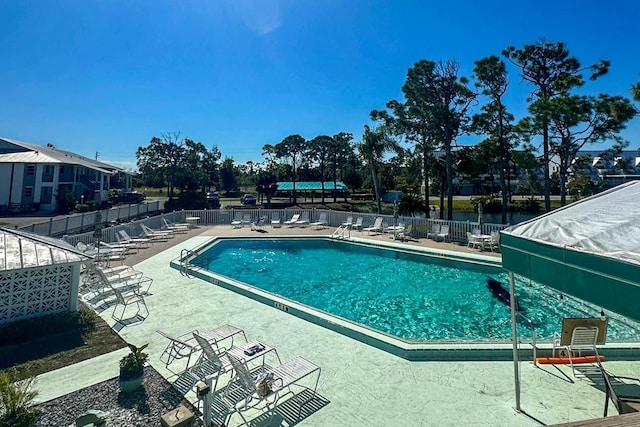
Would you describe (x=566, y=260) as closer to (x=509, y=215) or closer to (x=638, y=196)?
(x=638, y=196)

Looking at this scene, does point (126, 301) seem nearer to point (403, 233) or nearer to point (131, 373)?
point (131, 373)

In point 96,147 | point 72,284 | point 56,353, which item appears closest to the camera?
point 56,353

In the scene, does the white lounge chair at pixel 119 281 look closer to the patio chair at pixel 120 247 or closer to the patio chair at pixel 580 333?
the patio chair at pixel 120 247

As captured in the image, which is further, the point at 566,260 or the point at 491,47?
the point at 491,47

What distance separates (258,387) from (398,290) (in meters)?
6.71

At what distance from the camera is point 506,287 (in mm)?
9844

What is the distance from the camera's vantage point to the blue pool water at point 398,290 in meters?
7.35

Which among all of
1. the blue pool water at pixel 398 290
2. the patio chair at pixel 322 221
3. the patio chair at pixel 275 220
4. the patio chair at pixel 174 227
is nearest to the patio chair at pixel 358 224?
the patio chair at pixel 322 221

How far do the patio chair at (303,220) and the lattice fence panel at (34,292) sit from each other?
14.3m

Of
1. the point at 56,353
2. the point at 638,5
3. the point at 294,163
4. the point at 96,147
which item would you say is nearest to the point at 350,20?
the point at 638,5

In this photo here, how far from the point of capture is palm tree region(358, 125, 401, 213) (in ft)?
83.9

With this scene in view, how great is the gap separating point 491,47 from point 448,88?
3214mm

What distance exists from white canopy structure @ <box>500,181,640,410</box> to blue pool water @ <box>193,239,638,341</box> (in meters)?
3.17

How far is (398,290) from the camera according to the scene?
32.7 ft
